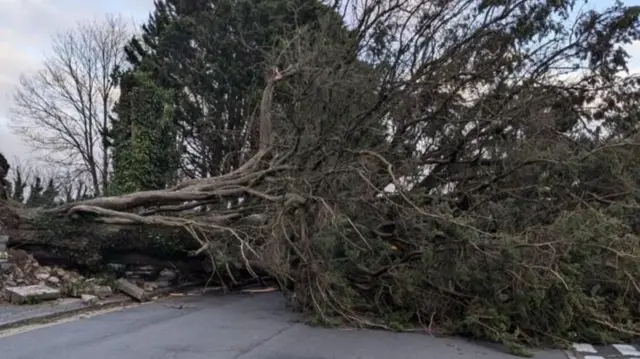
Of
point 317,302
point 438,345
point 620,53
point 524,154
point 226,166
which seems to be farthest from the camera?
point 226,166

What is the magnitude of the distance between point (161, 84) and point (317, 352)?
50.2 feet

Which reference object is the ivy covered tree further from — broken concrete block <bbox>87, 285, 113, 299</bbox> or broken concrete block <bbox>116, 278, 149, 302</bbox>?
broken concrete block <bbox>87, 285, 113, 299</bbox>

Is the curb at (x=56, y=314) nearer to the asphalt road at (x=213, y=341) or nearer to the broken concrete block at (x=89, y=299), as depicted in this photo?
the broken concrete block at (x=89, y=299)

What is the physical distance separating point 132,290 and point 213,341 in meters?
3.72

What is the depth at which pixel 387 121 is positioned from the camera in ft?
32.9

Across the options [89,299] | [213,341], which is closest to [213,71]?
[89,299]

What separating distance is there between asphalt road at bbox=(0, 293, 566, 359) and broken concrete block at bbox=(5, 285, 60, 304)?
1.09 m

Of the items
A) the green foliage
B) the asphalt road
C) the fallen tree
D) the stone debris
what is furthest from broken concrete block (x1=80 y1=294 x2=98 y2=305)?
the green foliage

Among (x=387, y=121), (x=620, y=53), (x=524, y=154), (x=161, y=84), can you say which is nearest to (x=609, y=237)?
Answer: (x=524, y=154)

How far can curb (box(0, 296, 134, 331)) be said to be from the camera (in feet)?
22.8

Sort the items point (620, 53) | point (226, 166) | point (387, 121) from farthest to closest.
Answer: point (226, 166)
point (620, 53)
point (387, 121)

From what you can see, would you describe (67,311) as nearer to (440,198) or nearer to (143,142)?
Answer: (440,198)

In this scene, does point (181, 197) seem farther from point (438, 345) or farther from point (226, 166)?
point (438, 345)

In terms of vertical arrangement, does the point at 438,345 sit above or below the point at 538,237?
below
